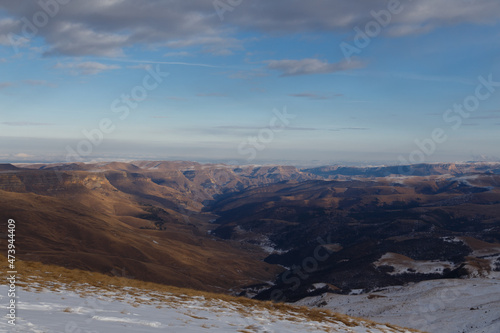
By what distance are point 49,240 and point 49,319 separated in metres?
146

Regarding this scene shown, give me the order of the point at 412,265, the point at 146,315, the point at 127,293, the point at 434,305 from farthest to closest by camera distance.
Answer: the point at 412,265, the point at 434,305, the point at 127,293, the point at 146,315

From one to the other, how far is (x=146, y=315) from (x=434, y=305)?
2759 inches

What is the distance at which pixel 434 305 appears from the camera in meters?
69.8

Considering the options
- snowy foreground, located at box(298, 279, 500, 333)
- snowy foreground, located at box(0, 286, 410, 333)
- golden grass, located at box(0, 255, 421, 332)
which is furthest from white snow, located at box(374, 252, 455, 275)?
snowy foreground, located at box(0, 286, 410, 333)

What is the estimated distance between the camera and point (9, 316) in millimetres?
15766

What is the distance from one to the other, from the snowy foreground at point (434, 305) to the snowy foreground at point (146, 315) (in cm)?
3986

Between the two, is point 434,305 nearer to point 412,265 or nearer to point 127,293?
point 412,265

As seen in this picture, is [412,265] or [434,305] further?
[412,265]

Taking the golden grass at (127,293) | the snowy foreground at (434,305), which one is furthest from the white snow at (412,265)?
the golden grass at (127,293)

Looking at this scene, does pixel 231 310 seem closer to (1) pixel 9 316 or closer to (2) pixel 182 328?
(2) pixel 182 328

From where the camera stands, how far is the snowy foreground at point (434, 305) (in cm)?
5572

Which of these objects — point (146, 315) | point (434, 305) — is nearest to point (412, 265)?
point (434, 305)

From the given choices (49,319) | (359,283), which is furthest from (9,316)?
(359,283)

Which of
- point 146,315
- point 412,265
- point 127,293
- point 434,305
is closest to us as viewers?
point 146,315
